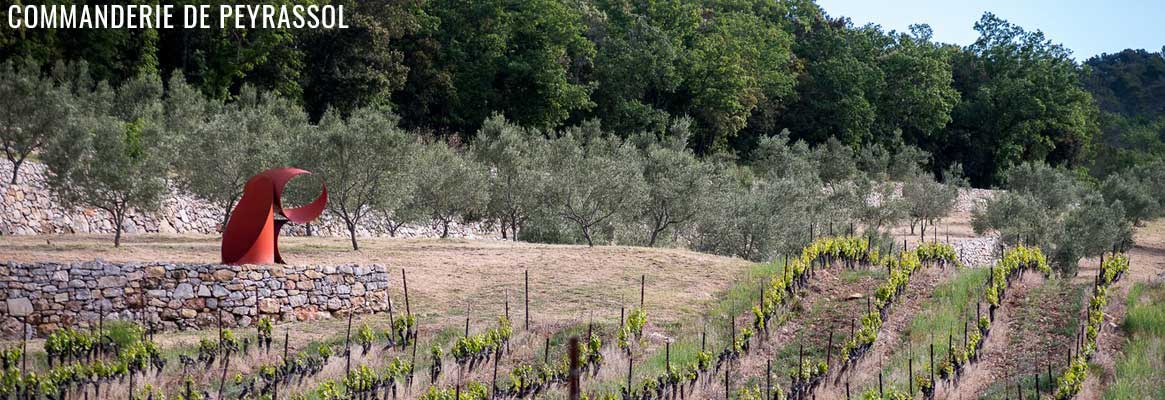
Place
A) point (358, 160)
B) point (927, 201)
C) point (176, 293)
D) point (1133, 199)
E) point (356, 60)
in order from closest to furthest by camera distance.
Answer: point (176, 293) < point (358, 160) < point (356, 60) < point (927, 201) < point (1133, 199)

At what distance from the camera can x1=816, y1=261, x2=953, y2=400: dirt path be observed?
16.4m

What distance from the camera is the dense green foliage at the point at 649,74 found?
50.2 metres

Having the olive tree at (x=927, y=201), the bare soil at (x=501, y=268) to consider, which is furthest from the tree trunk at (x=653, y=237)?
the olive tree at (x=927, y=201)

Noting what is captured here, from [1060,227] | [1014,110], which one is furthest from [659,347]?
[1014,110]

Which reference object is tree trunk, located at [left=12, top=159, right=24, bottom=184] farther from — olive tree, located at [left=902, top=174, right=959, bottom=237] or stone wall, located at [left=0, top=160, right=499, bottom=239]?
olive tree, located at [left=902, top=174, right=959, bottom=237]

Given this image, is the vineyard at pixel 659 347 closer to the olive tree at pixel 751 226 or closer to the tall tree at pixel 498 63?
the olive tree at pixel 751 226

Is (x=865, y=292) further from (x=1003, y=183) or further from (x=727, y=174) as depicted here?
(x=1003, y=183)

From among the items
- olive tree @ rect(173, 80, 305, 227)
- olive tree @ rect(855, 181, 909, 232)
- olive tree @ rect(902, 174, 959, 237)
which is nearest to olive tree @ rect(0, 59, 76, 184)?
olive tree @ rect(173, 80, 305, 227)

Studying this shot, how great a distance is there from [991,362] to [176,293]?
14.1 meters

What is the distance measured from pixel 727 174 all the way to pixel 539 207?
41.9ft

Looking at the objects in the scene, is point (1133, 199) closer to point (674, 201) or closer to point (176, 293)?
point (674, 201)

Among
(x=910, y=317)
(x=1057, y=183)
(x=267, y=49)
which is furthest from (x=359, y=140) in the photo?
(x=1057, y=183)

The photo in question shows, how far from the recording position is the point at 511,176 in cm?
3894

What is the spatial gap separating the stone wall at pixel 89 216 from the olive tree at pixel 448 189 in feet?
9.78
